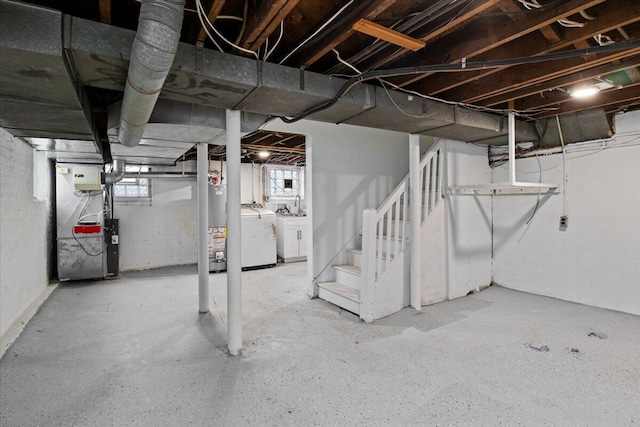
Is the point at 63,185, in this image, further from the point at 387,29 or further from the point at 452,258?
the point at 452,258

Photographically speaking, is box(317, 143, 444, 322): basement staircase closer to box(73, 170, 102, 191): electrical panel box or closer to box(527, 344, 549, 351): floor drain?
box(527, 344, 549, 351): floor drain

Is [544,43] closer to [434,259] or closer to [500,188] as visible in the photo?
[500,188]

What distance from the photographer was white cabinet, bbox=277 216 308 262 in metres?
6.35

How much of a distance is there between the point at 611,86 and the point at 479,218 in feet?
6.87

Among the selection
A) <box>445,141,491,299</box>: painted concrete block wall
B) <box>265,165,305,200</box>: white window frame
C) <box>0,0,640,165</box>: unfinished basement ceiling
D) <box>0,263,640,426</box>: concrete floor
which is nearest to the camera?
<box>0,0,640,165</box>: unfinished basement ceiling

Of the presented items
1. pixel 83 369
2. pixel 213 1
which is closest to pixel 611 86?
pixel 213 1

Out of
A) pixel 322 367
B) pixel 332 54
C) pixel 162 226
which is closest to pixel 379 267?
pixel 322 367

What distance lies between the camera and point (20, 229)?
3.38 metres

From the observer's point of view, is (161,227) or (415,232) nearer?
(415,232)

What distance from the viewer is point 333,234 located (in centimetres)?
419

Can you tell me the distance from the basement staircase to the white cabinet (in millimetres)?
2319

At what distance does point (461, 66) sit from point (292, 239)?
485 centimetres

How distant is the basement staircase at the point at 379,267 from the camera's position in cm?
327

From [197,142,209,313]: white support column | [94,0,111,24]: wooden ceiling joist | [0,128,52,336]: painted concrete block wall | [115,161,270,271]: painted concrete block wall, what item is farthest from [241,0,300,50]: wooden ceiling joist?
[115,161,270,271]: painted concrete block wall
